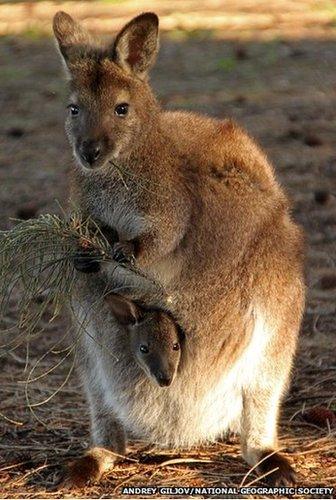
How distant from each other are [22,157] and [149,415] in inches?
162

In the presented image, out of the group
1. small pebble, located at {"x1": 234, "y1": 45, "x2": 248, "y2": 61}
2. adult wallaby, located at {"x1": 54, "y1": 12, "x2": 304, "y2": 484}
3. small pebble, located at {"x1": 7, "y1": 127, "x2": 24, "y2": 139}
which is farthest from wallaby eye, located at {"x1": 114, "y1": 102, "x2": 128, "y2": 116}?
small pebble, located at {"x1": 234, "y1": 45, "x2": 248, "y2": 61}

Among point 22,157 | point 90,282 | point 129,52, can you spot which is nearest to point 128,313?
point 90,282

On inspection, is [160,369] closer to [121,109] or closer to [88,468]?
[88,468]

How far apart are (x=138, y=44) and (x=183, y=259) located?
0.74 metres

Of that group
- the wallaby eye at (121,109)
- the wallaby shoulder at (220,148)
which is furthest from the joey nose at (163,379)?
the wallaby eye at (121,109)

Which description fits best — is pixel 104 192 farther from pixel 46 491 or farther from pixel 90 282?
Result: pixel 46 491

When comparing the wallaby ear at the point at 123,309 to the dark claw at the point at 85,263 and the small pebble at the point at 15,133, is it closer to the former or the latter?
the dark claw at the point at 85,263

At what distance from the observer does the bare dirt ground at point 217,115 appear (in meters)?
4.19

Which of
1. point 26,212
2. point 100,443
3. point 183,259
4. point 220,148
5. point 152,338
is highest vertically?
point 220,148

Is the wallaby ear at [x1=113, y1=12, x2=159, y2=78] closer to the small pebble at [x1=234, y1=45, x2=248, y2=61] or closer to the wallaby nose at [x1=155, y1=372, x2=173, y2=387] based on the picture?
the wallaby nose at [x1=155, y1=372, x2=173, y2=387]

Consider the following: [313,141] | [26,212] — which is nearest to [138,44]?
[26,212]

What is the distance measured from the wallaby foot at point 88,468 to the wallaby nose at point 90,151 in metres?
0.99

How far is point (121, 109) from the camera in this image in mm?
4000

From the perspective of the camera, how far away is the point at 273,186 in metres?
4.25
